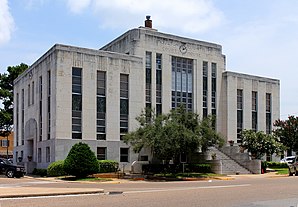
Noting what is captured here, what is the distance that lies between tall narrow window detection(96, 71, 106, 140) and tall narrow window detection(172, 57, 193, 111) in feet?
27.6

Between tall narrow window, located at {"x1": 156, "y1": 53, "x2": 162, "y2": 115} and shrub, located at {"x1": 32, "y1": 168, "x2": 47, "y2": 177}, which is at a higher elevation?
tall narrow window, located at {"x1": 156, "y1": 53, "x2": 162, "y2": 115}

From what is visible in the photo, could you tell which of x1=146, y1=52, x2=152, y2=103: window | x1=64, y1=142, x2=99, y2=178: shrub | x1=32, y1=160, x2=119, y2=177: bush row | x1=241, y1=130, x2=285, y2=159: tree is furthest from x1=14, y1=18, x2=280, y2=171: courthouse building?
x1=64, y1=142, x2=99, y2=178: shrub

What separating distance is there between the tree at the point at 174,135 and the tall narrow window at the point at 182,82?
34.5 feet

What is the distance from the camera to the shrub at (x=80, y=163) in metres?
33.7

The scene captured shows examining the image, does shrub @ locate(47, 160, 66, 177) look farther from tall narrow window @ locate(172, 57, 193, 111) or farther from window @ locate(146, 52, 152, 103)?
tall narrow window @ locate(172, 57, 193, 111)

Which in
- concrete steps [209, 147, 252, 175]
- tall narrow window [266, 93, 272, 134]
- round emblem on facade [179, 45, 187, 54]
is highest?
round emblem on facade [179, 45, 187, 54]

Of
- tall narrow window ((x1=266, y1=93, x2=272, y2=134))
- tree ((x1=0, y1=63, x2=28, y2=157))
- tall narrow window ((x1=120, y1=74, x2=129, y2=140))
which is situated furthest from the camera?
tree ((x1=0, y1=63, x2=28, y2=157))

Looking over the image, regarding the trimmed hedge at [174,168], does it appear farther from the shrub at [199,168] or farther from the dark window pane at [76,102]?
the dark window pane at [76,102]

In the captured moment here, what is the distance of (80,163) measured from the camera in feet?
111

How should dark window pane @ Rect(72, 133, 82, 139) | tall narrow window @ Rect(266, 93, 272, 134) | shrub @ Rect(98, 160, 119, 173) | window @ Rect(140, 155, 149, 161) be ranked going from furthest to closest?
tall narrow window @ Rect(266, 93, 272, 134)
window @ Rect(140, 155, 149, 161)
dark window pane @ Rect(72, 133, 82, 139)
shrub @ Rect(98, 160, 119, 173)

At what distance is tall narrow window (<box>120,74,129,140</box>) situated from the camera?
44.2 m

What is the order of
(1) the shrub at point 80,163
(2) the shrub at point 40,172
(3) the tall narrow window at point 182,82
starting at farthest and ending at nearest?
1. (3) the tall narrow window at point 182,82
2. (2) the shrub at point 40,172
3. (1) the shrub at point 80,163

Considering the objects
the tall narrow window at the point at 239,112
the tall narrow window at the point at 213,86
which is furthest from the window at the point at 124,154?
the tall narrow window at the point at 239,112

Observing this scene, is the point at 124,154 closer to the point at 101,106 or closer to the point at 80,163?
the point at 101,106
